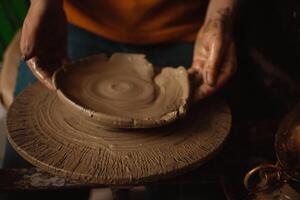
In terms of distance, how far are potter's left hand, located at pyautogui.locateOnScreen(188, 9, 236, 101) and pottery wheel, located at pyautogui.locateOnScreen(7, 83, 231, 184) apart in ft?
0.24

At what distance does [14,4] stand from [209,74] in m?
1.10

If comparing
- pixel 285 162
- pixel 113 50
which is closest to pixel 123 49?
pixel 113 50

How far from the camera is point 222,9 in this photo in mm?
1291

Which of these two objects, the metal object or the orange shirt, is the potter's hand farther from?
the metal object

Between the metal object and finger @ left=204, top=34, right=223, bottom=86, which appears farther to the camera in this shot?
finger @ left=204, top=34, right=223, bottom=86

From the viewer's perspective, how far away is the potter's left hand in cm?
110

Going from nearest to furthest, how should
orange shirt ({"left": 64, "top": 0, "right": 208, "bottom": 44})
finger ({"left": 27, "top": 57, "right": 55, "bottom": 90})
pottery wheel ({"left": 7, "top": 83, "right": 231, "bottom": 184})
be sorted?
pottery wheel ({"left": 7, "top": 83, "right": 231, "bottom": 184}) < finger ({"left": 27, "top": 57, "right": 55, "bottom": 90}) < orange shirt ({"left": 64, "top": 0, "right": 208, "bottom": 44})

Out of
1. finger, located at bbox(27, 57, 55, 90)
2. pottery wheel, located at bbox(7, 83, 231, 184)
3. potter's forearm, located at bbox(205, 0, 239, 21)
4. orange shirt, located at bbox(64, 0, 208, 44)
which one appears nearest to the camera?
pottery wheel, located at bbox(7, 83, 231, 184)

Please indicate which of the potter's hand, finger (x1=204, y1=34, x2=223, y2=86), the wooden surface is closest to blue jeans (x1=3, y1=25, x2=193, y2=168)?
the potter's hand

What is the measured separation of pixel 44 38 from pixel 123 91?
28 cm

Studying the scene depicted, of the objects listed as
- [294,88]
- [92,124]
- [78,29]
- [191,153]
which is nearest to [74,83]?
[92,124]

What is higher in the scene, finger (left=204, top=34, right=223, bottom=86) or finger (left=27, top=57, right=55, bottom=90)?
finger (left=204, top=34, right=223, bottom=86)

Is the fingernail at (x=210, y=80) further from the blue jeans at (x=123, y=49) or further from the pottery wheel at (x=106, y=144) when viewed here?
the blue jeans at (x=123, y=49)

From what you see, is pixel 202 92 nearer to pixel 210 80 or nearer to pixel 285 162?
pixel 210 80
